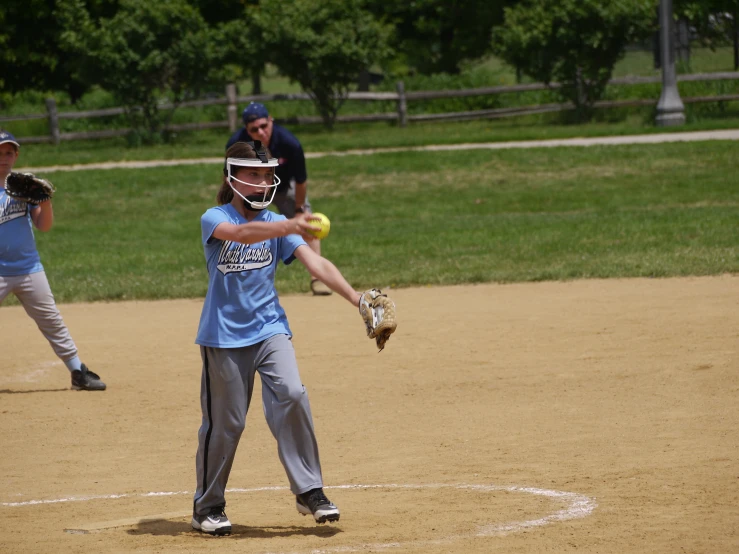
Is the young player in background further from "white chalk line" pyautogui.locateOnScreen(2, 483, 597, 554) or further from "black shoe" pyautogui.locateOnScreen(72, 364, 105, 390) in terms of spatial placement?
"white chalk line" pyautogui.locateOnScreen(2, 483, 597, 554)

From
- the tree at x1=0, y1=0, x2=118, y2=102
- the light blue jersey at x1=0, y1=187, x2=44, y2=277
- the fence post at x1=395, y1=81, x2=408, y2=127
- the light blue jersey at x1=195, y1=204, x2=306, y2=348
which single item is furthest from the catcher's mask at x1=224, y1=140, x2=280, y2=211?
the tree at x1=0, y1=0, x2=118, y2=102

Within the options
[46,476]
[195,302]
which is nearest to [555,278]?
[195,302]

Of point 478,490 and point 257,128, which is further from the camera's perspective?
point 257,128

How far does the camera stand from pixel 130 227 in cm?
1867

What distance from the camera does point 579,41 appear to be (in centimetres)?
2650

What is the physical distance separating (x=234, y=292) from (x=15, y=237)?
12.1 ft

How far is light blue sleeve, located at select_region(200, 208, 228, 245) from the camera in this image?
17.0 feet

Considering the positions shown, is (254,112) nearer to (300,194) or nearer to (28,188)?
(300,194)

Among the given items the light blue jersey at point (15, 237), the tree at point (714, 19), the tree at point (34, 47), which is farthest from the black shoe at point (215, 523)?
the tree at point (34, 47)

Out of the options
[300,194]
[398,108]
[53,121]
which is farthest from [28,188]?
[398,108]

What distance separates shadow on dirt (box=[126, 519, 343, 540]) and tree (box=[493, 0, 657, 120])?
73.1ft

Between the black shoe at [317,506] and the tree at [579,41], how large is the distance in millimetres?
22345

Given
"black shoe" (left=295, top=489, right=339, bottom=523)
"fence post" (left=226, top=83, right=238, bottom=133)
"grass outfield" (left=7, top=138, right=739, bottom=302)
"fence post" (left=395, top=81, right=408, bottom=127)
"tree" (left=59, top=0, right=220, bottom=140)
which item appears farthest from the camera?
"fence post" (left=395, top=81, right=408, bottom=127)

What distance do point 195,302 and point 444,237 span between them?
14.9 feet
